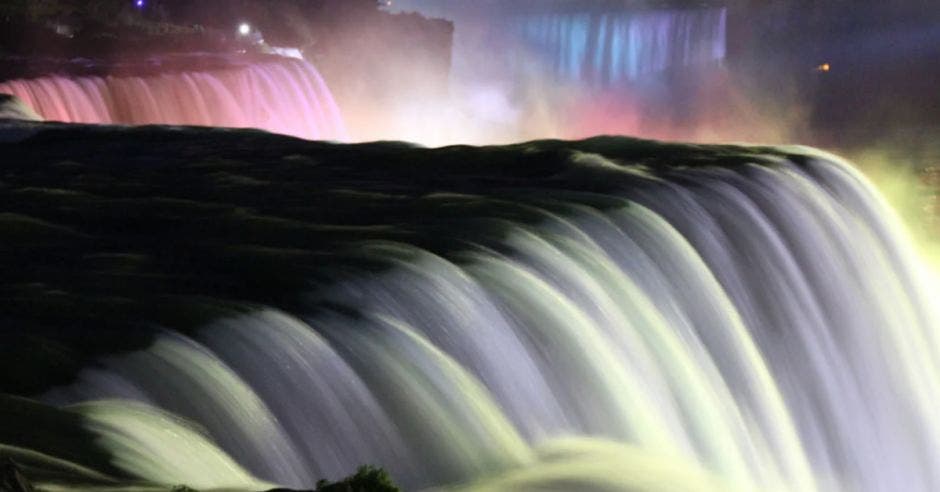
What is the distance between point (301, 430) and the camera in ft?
14.4

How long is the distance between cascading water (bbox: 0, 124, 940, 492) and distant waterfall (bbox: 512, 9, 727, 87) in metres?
39.0

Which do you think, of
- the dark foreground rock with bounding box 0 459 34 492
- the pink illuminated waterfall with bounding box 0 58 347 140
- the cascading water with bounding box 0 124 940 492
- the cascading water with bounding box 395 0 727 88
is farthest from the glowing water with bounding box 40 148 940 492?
the cascading water with bounding box 395 0 727 88

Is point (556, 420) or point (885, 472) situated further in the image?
point (885, 472)

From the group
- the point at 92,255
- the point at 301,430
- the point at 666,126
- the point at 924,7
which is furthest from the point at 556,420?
the point at 924,7

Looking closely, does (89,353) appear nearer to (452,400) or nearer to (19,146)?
(452,400)

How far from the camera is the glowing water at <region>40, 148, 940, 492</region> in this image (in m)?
4.54

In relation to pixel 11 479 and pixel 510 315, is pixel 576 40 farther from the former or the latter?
pixel 11 479

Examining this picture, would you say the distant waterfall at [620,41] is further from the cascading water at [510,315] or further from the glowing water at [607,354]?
the glowing water at [607,354]

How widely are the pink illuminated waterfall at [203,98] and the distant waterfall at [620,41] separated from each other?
92.0 ft

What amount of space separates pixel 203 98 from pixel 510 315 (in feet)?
39.4

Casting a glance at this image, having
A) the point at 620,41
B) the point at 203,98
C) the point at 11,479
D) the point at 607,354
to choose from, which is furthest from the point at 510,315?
the point at 620,41

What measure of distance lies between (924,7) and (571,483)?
4052 centimetres

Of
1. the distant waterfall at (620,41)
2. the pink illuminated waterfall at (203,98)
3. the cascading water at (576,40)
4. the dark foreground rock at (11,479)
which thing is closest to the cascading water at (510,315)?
the dark foreground rock at (11,479)

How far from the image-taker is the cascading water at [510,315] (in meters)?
4.54
